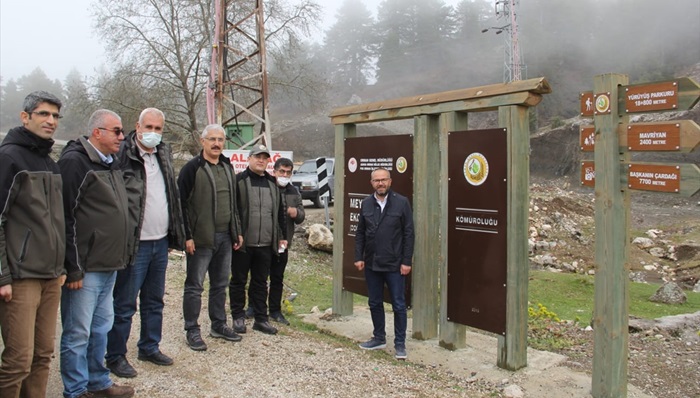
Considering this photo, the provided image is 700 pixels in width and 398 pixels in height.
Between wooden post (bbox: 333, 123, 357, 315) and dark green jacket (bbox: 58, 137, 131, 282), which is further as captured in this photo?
wooden post (bbox: 333, 123, 357, 315)

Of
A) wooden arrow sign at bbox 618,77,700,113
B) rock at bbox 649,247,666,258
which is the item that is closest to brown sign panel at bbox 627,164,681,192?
wooden arrow sign at bbox 618,77,700,113

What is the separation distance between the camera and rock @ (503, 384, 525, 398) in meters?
4.42

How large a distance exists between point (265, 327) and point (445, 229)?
215cm

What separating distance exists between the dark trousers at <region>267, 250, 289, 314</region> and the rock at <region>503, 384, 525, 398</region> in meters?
2.92

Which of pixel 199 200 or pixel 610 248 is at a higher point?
pixel 199 200

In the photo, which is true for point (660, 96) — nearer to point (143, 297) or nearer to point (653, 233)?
point (143, 297)

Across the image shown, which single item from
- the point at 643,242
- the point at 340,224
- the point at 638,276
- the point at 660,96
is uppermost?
the point at 660,96

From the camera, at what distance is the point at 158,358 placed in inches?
184

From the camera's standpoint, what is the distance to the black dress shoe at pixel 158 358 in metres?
4.66

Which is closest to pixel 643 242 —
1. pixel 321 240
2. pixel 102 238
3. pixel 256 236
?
pixel 321 240

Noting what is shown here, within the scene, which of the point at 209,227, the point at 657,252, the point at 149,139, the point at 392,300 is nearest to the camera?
the point at 149,139

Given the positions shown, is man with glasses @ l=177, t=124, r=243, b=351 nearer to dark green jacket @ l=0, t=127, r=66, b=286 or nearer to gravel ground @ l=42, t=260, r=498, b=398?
gravel ground @ l=42, t=260, r=498, b=398

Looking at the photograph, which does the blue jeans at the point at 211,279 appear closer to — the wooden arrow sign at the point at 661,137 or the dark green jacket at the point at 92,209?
the dark green jacket at the point at 92,209

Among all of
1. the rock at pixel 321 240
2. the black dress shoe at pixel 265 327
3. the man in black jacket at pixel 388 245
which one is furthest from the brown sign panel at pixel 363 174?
the rock at pixel 321 240
